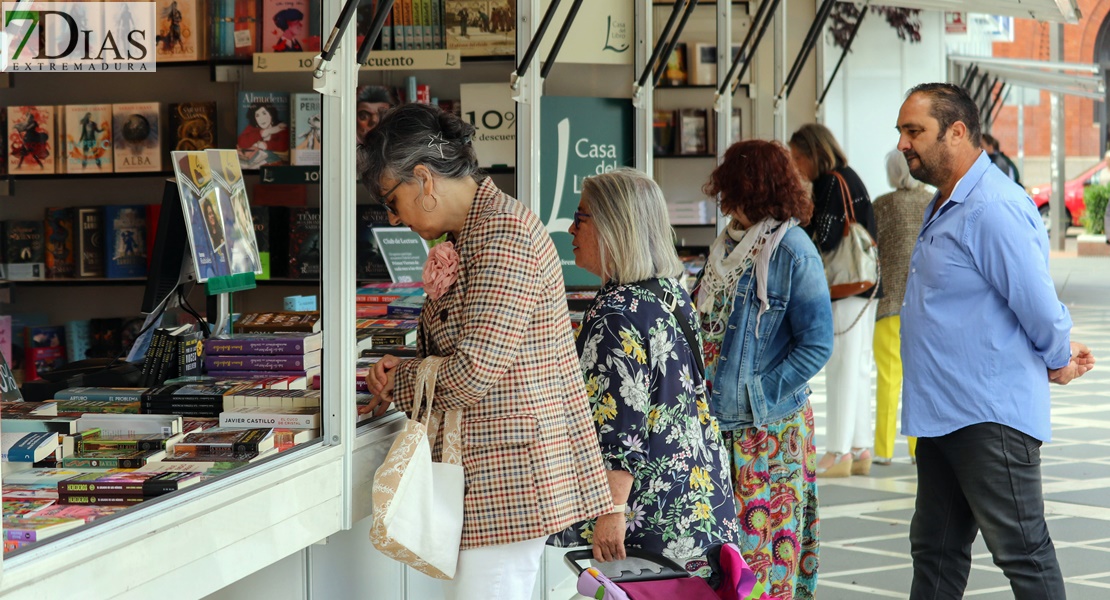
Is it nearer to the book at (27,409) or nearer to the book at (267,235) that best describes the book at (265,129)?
the book at (267,235)

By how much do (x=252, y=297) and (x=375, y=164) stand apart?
2.03 meters

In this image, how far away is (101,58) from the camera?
6.89 feet

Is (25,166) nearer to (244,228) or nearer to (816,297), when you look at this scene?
(244,228)

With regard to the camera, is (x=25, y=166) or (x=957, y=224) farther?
(x=25, y=166)

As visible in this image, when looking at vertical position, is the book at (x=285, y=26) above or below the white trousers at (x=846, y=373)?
above

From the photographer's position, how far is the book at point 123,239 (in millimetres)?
5301

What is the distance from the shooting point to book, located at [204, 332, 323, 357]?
280 centimetres

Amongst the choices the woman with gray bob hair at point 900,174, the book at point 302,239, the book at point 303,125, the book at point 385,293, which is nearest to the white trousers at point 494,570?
the book at point 385,293

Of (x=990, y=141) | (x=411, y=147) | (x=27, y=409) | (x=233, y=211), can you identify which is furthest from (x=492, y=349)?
(x=990, y=141)

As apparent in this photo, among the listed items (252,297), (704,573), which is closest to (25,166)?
(252,297)

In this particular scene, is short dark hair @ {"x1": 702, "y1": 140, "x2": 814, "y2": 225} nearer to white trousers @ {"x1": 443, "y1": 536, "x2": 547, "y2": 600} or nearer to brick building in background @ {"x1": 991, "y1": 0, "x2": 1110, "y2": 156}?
white trousers @ {"x1": 443, "y1": 536, "x2": 547, "y2": 600}

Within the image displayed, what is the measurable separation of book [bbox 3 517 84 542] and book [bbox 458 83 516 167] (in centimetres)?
351

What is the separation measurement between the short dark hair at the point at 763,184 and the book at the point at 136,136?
8.91 ft

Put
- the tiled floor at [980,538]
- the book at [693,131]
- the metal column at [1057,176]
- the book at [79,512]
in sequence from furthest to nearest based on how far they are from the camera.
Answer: the metal column at [1057,176]
the book at [693,131]
the tiled floor at [980,538]
the book at [79,512]
